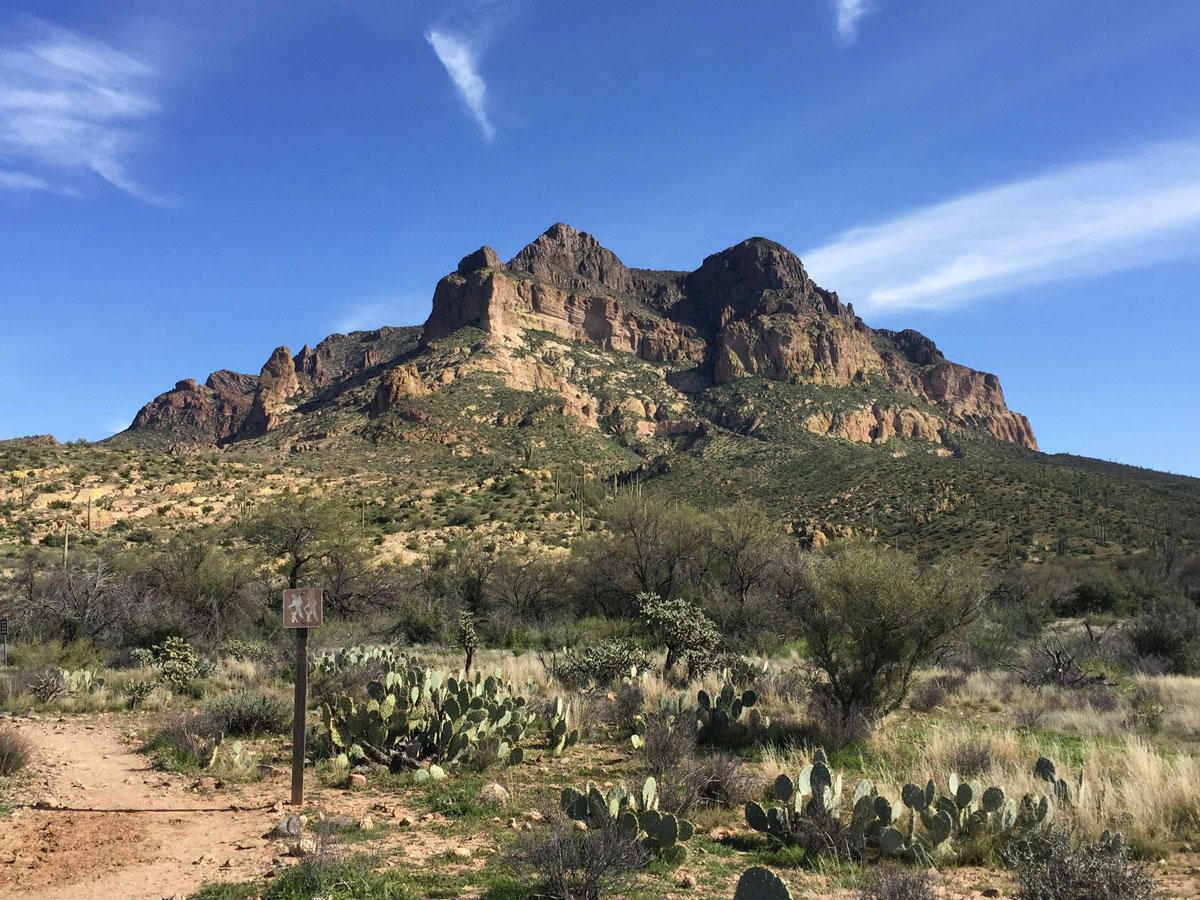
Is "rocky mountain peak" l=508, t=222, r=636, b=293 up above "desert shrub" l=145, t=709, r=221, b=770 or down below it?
above

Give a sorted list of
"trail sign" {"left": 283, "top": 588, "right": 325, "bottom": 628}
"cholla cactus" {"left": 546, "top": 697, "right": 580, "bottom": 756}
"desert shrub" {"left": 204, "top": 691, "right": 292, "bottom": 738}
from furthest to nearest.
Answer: "desert shrub" {"left": 204, "top": 691, "right": 292, "bottom": 738}, "cholla cactus" {"left": 546, "top": 697, "right": 580, "bottom": 756}, "trail sign" {"left": 283, "top": 588, "right": 325, "bottom": 628}

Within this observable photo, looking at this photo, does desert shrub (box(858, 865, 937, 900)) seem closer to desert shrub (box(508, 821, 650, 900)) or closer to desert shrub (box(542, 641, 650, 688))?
desert shrub (box(508, 821, 650, 900))

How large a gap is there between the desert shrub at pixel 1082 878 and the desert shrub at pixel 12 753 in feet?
30.6

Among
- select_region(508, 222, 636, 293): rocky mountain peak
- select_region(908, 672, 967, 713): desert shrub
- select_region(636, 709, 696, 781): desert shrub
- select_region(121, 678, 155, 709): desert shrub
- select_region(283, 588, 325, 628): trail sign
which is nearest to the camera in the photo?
select_region(283, 588, 325, 628): trail sign

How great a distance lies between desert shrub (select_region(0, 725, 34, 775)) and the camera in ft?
24.5

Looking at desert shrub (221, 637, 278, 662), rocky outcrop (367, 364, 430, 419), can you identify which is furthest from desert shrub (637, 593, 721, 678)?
rocky outcrop (367, 364, 430, 419)

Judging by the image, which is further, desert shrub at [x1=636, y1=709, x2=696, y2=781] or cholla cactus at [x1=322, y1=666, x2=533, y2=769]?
cholla cactus at [x1=322, y1=666, x2=533, y2=769]

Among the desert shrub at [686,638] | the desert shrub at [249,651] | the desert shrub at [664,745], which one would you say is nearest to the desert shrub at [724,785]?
the desert shrub at [664,745]

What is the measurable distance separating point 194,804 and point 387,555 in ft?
83.8

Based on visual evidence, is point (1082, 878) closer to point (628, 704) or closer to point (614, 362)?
point (628, 704)

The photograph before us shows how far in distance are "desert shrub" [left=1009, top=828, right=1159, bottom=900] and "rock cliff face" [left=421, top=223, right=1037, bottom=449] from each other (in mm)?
89150

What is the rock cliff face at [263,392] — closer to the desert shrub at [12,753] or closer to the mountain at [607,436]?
the mountain at [607,436]

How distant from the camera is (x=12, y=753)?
25.0 ft

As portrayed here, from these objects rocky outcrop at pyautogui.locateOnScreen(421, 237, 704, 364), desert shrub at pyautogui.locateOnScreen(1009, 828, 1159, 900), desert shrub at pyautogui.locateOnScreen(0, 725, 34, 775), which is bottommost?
desert shrub at pyautogui.locateOnScreen(1009, 828, 1159, 900)
